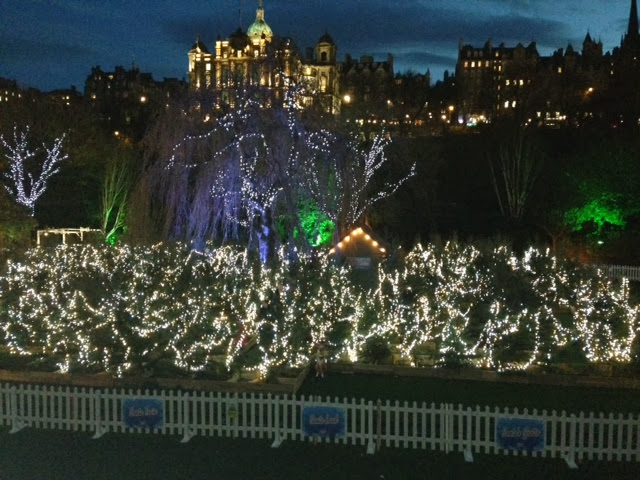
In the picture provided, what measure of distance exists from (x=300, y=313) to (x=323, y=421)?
3974mm

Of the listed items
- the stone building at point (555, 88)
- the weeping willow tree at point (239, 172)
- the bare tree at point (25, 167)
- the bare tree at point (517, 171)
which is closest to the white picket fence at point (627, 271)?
the weeping willow tree at point (239, 172)

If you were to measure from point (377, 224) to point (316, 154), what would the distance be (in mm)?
18234

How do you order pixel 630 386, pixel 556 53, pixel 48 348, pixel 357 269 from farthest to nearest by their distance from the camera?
pixel 556 53, pixel 357 269, pixel 48 348, pixel 630 386

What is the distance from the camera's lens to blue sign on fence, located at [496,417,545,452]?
8602 mm

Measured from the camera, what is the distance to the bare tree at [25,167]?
37.5 meters

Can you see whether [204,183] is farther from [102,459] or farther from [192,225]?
[102,459]

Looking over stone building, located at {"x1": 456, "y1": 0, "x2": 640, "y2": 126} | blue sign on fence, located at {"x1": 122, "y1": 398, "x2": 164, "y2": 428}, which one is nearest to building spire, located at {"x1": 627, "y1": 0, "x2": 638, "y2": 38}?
stone building, located at {"x1": 456, "y1": 0, "x2": 640, "y2": 126}

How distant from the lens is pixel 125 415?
9500mm

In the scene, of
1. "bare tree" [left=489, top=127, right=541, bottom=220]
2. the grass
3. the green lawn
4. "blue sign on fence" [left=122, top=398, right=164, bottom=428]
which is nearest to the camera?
the green lawn

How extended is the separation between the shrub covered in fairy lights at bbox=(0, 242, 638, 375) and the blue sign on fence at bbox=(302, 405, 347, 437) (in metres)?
3.17

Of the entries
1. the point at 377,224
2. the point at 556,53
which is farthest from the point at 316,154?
the point at 556,53

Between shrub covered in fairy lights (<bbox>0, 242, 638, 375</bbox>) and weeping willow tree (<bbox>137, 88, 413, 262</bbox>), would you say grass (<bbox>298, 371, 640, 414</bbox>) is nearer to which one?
shrub covered in fairy lights (<bbox>0, 242, 638, 375</bbox>)

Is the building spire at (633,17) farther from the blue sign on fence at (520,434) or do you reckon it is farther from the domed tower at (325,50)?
the blue sign on fence at (520,434)

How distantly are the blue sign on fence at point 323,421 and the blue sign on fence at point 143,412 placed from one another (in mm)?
1991
